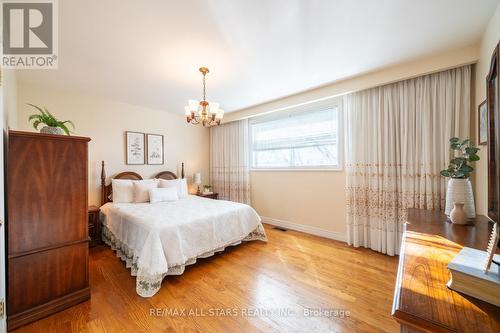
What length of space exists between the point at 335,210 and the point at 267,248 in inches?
50.6

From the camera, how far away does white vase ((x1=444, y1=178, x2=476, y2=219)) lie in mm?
1651

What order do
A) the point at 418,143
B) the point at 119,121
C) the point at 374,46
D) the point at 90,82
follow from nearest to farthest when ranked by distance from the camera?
1. the point at 374,46
2. the point at 418,143
3. the point at 90,82
4. the point at 119,121

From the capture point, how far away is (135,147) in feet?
12.8

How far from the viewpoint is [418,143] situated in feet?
8.11

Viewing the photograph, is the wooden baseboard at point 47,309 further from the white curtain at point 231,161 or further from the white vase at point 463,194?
the white vase at point 463,194

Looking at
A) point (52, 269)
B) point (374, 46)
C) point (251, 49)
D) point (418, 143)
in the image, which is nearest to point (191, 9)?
point (251, 49)

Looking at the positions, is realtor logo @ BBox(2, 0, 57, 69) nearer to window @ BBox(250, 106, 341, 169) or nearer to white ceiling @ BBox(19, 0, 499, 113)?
white ceiling @ BBox(19, 0, 499, 113)

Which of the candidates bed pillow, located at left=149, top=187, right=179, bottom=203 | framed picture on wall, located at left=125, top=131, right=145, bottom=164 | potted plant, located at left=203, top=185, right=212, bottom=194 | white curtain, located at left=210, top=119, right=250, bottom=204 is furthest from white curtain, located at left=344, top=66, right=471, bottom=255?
framed picture on wall, located at left=125, top=131, right=145, bottom=164

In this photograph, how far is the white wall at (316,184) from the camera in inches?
91.4

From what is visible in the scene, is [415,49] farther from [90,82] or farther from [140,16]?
[90,82]

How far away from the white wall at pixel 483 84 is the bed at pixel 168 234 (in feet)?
8.25

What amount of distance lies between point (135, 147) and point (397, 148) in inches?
172

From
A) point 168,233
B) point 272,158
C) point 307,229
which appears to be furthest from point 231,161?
point 168,233

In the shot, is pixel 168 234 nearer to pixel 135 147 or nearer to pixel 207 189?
pixel 135 147
